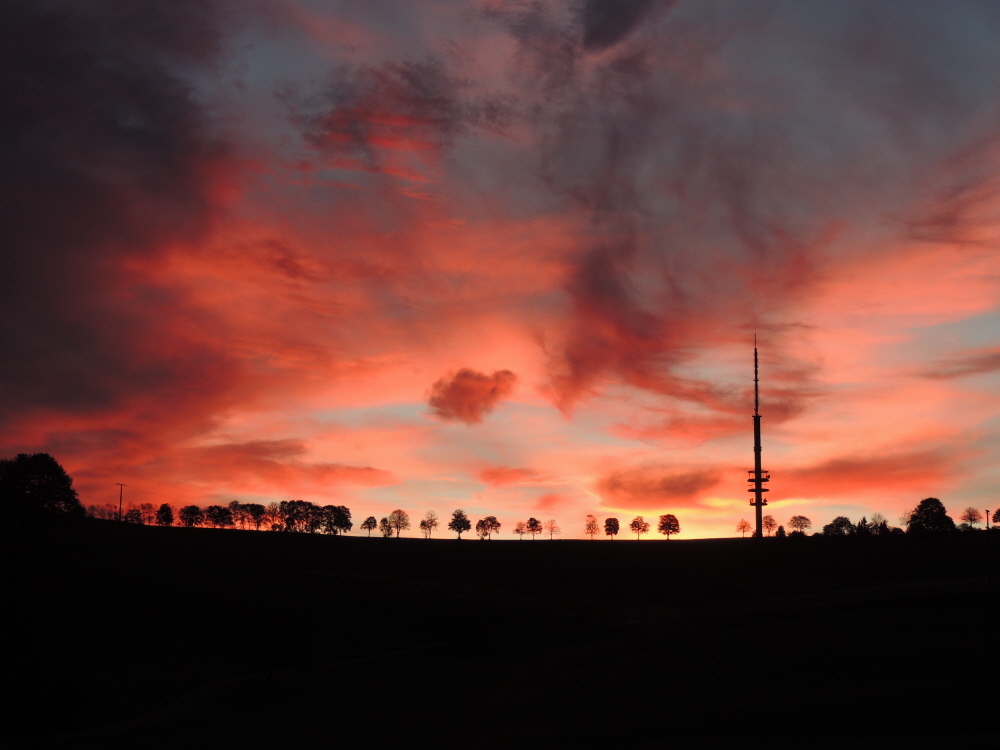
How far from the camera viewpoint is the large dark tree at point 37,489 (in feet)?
414

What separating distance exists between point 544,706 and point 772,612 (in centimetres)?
2836

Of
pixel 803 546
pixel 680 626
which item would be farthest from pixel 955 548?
pixel 680 626

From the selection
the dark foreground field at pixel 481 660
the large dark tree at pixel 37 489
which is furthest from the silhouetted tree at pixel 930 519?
the large dark tree at pixel 37 489

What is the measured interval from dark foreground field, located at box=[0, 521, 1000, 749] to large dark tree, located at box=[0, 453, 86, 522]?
7.85 metres

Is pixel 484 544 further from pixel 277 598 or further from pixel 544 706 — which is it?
pixel 544 706

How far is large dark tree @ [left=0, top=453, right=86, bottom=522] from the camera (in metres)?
126

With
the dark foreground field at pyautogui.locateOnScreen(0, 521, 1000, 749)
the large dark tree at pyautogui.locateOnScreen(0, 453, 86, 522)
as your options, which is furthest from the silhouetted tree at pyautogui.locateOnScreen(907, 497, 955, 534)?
the large dark tree at pyautogui.locateOnScreen(0, 453, 86, 522)

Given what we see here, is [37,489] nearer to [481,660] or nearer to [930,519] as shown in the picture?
[481,660]

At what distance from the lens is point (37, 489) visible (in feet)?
443

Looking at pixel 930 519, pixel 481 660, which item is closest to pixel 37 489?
pixel 481 660

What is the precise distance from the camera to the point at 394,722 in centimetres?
4828

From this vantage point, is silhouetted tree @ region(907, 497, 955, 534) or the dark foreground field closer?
the dark foreground field

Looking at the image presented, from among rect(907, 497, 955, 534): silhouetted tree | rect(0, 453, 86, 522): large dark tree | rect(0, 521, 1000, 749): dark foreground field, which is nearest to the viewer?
rect(0, 521, 1000, 749): dark foreground field

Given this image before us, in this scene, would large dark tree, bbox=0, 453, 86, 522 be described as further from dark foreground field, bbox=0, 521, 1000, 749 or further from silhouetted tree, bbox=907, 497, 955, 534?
silhouetted tree, bbox=907, 497, 955, 534
